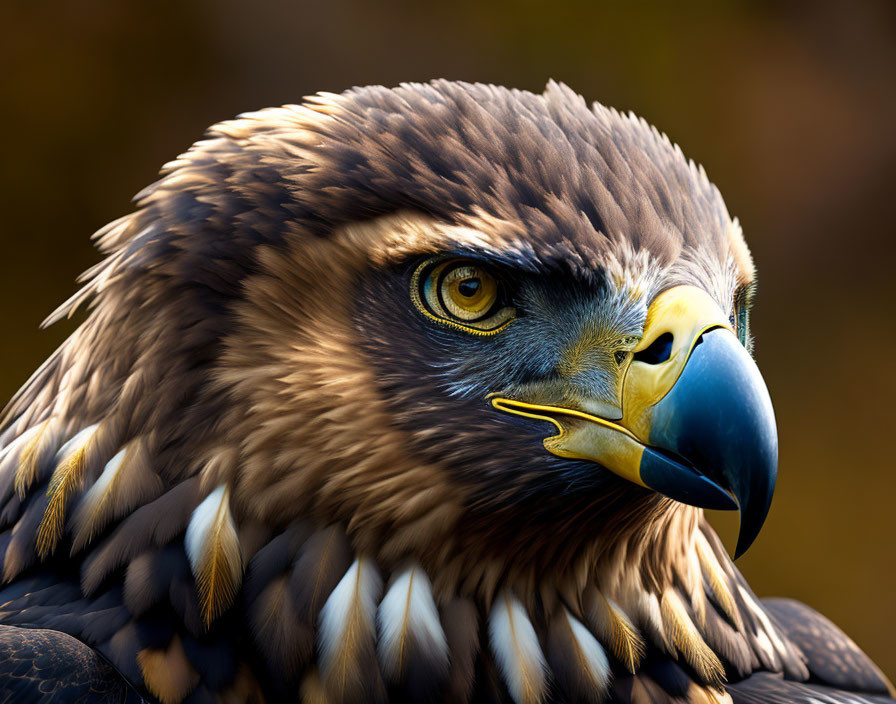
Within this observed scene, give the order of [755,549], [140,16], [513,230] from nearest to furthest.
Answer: [513,230]
[140,16]
[755,549]

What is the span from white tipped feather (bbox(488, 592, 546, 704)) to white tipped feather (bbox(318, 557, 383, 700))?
182 mm

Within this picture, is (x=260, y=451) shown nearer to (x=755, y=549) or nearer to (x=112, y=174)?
(x=112, y=174)

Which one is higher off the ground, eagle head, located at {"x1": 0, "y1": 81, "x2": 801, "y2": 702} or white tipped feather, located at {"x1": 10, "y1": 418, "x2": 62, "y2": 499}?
eagle head, located at {"x1": 0, "y1": 81, "x2": 801, "y2": 702}

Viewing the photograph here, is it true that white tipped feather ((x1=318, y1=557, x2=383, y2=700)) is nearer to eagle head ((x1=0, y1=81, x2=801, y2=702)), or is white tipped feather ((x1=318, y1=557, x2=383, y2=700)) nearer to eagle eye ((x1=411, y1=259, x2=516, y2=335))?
eagle head ((x1=0, y1=81, x2=801, y2=702))

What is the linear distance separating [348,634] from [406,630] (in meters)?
0.08

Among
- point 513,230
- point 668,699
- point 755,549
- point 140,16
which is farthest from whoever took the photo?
point 755,549

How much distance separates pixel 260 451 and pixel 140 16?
304cm

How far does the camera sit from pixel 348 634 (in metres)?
1.33

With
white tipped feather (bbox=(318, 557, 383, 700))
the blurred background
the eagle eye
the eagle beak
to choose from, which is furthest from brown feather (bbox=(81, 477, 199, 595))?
the blurred background

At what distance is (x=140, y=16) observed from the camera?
3826 millimetres

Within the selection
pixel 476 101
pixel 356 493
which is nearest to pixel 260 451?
pixel 356 493

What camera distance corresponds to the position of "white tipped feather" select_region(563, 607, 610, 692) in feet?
4.60

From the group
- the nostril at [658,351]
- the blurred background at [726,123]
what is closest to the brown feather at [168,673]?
the nostril at [658,351]

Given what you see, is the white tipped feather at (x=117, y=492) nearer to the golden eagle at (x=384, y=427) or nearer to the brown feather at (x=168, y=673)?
the golden eagle at (x=384, y=427)
